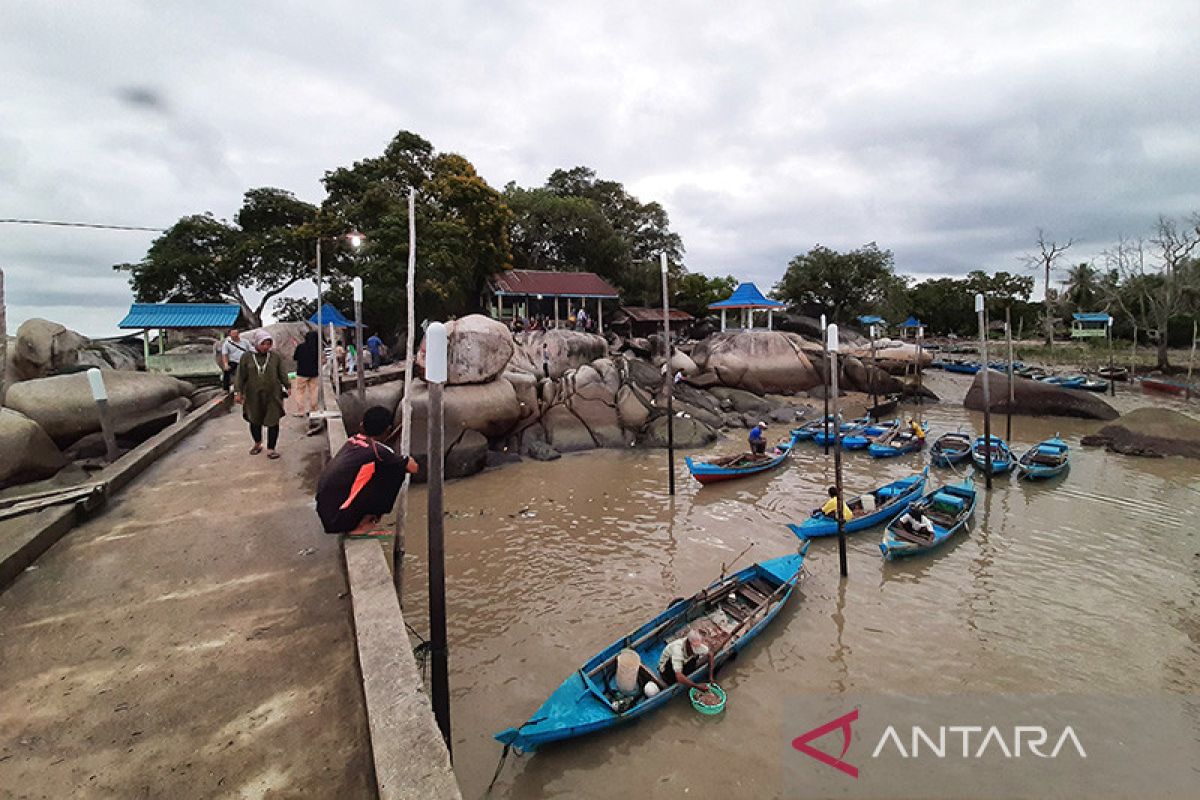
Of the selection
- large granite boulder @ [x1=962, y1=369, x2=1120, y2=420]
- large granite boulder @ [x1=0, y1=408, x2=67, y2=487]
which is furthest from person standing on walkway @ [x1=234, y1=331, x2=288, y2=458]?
large granite boulder @ [x1=962, y1=369, x2=1120, y2=420]

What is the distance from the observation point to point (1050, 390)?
96.4 feet

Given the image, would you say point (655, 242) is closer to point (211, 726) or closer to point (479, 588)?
point (479, 588)

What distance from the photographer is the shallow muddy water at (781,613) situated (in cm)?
692

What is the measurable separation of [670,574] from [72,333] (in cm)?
2459

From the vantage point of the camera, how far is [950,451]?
20484 mm

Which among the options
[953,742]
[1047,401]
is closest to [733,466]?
[953,742]

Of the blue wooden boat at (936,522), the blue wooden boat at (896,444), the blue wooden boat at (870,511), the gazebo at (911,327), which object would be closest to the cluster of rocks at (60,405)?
the blue wooden boat at (870,511)

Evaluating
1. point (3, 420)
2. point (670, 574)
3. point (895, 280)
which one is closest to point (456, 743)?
point (670, 574)

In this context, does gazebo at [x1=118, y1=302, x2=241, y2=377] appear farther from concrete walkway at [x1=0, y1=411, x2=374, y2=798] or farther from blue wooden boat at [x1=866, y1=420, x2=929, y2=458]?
blue wooden boat at [x1=866, y1=420, x2=929, y2=458]

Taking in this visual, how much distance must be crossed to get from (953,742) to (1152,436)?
23.1 metres

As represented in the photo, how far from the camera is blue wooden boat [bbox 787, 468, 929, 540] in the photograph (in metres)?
12.9

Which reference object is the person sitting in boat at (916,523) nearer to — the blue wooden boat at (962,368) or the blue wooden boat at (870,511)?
the blue wooden boat at (870,511)

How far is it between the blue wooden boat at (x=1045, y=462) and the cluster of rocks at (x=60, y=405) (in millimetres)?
27476

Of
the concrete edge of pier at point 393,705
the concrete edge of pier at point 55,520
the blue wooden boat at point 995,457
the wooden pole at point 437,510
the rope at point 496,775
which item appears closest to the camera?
the concrete edge of pier at point 393,705
